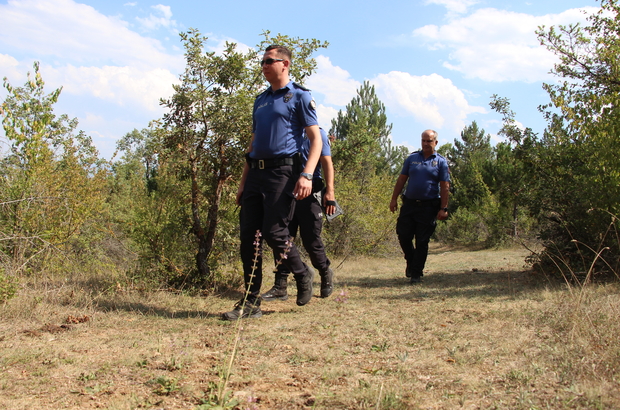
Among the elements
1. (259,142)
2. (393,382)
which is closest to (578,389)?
(393,382)

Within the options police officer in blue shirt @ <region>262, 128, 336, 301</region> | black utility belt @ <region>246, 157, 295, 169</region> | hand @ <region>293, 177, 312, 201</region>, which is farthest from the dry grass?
black utility belt @ <region>246, 157, 295, 169</region>

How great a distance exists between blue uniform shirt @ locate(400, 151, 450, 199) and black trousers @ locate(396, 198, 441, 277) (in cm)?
10

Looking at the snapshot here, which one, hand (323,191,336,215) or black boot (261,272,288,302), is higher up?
hand (323,191,336,215)

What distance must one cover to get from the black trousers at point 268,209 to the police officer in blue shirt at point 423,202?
8.24 feet

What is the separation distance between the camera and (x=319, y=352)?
113 inches

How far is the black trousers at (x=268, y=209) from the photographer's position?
3828 millimetres

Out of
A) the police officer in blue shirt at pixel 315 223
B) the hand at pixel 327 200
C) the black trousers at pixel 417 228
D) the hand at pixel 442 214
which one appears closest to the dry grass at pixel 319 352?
the police officer in blue shirt at pixel 315 223

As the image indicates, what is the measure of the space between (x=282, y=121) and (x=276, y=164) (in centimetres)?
36

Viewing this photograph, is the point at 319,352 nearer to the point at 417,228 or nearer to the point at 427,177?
the point at 417,228

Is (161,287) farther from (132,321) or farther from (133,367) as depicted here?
(133,367)

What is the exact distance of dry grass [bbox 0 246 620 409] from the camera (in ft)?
7.04

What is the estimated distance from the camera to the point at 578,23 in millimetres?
7020

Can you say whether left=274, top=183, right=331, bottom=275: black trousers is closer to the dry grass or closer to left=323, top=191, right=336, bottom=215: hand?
left=323, top=191, right=336, bottom=215: hand

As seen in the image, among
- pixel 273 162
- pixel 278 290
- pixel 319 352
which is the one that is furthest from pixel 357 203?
pixel 319 352
